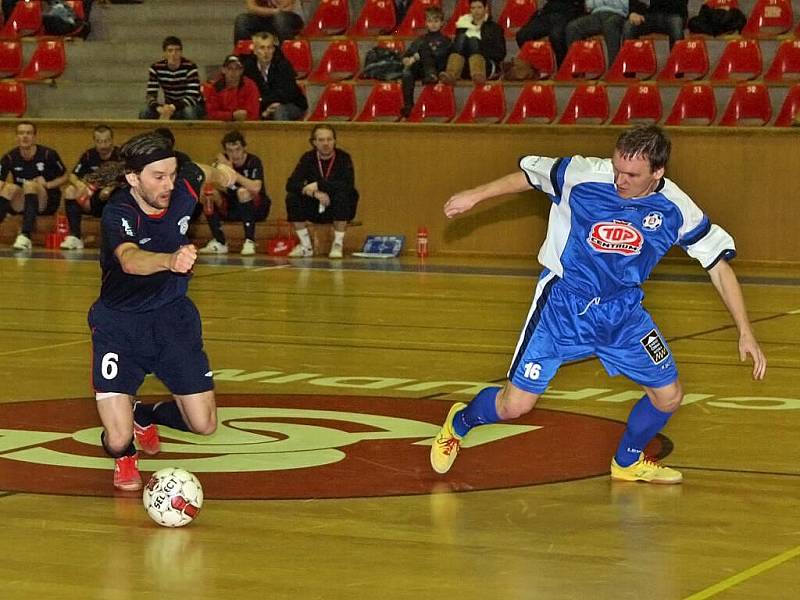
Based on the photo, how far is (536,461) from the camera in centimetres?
805

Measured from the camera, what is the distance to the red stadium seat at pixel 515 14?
2212 cm

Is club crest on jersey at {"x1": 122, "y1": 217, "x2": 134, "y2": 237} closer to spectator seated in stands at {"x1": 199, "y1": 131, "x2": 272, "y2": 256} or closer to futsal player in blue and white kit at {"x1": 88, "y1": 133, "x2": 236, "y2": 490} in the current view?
futsal player in blue and white kit at {"x1": 88, "y1": 133, "x2": 236, "y2": 490}

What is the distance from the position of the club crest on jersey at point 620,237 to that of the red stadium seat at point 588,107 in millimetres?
13209

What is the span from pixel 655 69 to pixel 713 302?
18.9 ft

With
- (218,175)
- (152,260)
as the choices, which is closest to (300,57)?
(218,175)

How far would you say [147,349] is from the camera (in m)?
7.43

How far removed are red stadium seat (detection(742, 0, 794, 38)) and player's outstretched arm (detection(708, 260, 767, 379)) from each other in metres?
13.9

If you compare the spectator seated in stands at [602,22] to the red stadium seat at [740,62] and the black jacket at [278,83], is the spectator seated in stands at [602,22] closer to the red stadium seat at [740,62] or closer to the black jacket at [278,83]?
the red stadium seat at [740,62]

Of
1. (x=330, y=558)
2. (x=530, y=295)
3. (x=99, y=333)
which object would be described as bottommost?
(x=530, y=295)

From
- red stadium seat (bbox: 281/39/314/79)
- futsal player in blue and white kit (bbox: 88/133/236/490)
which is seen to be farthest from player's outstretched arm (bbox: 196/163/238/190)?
red stadium seat (bbox: 281/39/314/79)

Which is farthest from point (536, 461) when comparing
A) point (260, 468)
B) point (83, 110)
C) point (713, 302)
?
point (83, 110)

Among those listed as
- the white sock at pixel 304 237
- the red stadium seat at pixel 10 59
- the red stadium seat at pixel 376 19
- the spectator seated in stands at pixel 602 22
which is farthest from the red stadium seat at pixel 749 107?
the red stadium seat at pixel 10 59

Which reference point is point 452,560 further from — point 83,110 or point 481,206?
point 83,110

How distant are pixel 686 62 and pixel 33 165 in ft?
28.5
